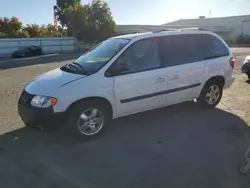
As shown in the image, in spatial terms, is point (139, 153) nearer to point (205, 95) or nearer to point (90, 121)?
point (90, 121)

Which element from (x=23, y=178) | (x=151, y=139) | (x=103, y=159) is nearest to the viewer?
(x=23, y=178)

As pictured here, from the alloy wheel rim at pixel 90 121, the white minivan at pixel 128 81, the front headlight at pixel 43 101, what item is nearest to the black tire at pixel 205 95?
the white minivan at pixel 128 81

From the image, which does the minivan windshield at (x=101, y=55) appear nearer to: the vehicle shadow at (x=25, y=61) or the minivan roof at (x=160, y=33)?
the minivan roof at (x=160, y=33)

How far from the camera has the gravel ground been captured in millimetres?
3547

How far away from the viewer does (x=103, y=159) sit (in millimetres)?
4156

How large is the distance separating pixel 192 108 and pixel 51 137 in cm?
326

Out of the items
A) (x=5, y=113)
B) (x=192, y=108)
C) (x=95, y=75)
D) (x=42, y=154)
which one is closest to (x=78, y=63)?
(x=95, y=75)

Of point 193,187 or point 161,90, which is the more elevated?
point 161,90

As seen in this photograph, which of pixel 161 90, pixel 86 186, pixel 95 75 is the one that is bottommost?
pixel 86 186

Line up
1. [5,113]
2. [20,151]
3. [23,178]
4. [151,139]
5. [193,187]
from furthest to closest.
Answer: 1. [5,113]
2. [151,139]
3. [20,151]
4. [23,178]
5. [193,187]

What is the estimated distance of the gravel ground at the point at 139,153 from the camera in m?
3.55

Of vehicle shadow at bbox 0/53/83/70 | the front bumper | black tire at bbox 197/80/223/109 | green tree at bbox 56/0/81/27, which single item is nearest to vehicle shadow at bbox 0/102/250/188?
the front bumper

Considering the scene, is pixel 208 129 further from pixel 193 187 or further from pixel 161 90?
pixel 193 187

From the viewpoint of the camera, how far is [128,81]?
4.97 m
